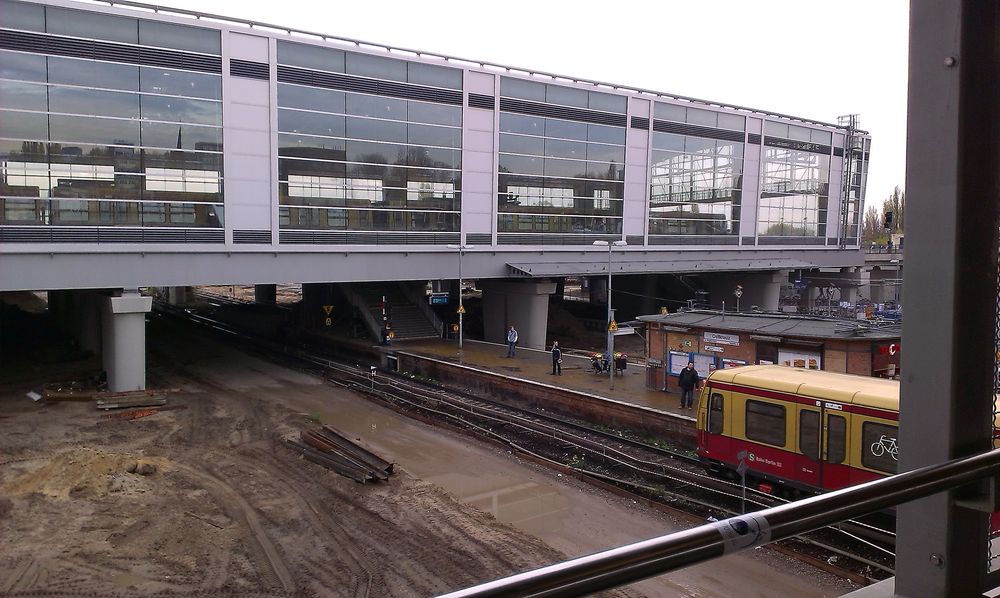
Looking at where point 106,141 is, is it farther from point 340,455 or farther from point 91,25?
point 340,455

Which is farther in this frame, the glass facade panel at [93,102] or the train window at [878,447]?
the glass facade panel at [93,102]

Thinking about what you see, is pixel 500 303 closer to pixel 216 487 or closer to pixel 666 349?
pixel 666 349

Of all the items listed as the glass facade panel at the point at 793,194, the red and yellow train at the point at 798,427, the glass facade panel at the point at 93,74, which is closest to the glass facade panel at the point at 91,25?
the glass facade panel at the point at 93,74

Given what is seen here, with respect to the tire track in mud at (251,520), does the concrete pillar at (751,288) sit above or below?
above

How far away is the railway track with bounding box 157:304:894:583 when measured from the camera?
36.9 ft

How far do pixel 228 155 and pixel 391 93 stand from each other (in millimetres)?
7768

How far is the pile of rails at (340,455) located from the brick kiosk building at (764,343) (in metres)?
10.4

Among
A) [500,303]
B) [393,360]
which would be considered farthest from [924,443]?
[500,303]

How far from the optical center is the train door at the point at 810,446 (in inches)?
476

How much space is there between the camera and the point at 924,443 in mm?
2139

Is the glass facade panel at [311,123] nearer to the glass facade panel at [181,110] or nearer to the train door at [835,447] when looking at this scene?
the glass facade panel at [181,110]

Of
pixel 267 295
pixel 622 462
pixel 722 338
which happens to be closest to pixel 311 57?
pixel 722 338

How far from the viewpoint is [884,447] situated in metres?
11.2

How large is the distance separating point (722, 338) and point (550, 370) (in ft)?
27.1
